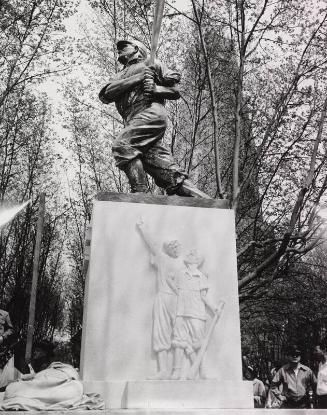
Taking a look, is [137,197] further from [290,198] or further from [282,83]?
[290,198]

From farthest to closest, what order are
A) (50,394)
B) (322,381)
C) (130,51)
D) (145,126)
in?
(322,381)
(130,51)
(145,126)
(50,394)

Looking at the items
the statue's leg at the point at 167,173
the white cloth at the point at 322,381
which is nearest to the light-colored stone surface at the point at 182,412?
the statue's leg at the point at 167,173

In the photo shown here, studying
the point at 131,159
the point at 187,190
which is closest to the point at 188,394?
the point at 187,190

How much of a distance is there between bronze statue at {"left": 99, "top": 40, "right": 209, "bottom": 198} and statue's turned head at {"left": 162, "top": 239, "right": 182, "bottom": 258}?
2.80 feet

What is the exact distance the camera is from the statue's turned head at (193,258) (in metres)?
4.92

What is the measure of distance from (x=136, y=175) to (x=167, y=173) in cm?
39

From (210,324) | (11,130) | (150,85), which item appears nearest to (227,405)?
(210,324)

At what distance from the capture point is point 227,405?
4344 millimetres

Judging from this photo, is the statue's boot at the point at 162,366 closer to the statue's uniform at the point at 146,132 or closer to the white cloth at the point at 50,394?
the white cloth at the point at 50,394

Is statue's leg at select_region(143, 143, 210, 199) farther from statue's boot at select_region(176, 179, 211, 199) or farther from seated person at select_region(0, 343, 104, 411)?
seated person at select_region(0, 343, 104, 411)

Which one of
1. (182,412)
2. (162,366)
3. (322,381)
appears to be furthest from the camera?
(322,381)

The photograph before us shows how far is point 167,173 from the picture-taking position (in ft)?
18.7

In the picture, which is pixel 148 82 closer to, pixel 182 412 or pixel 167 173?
pixel 167 173

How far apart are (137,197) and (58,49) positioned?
368 inches
